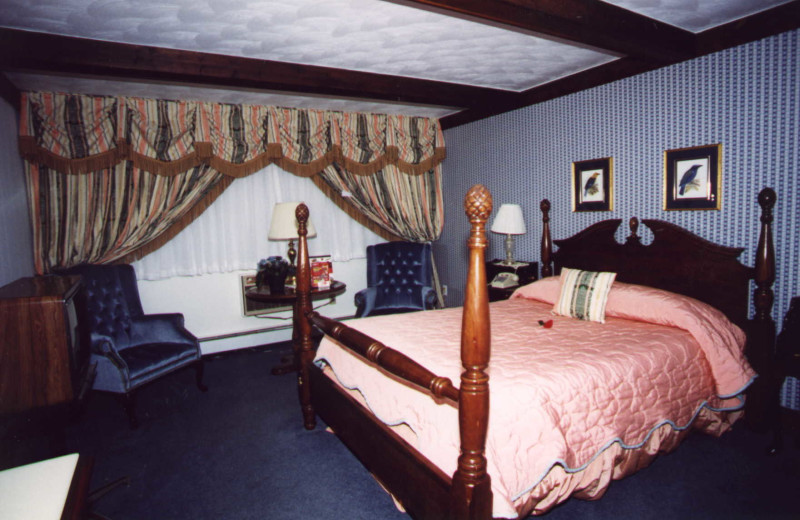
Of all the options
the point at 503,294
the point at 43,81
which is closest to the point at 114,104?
the point at 43,81

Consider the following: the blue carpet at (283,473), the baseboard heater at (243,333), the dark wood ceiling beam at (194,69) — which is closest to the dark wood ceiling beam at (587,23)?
the dark wood ceiling beam at (194,69)

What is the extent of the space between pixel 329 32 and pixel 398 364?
2.22 metres

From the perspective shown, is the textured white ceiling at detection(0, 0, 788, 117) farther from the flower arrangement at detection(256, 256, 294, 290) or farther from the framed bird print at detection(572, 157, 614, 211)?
the flower arrangement at detection(256, 256, 294, 290)

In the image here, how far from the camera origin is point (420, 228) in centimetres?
555

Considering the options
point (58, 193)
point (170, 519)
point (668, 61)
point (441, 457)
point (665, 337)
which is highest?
point (668, 61)

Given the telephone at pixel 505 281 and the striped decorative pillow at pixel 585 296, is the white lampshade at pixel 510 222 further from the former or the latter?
the striped decorative pillow at pixel 585 296

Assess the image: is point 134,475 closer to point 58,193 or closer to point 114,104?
point 58,193

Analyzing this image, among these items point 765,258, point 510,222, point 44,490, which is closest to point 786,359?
point 765,258

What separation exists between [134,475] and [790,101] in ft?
14.7

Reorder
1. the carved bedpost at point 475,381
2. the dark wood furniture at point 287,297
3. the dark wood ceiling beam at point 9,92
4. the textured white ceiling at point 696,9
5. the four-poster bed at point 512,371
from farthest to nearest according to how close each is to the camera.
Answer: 1. the dark wood furniture at point 287,297
2. the dark wood ceiling beam at point 9,92
3. the textured white ceiling at point 696,9
4. the four-poster bed at point 512,371
5. the carved bedpost at point 475,381

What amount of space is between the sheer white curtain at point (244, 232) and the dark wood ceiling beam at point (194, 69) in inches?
56.9

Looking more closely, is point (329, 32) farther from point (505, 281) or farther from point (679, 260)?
point (679, 260)

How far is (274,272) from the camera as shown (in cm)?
400

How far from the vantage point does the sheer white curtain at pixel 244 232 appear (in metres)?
4.43
